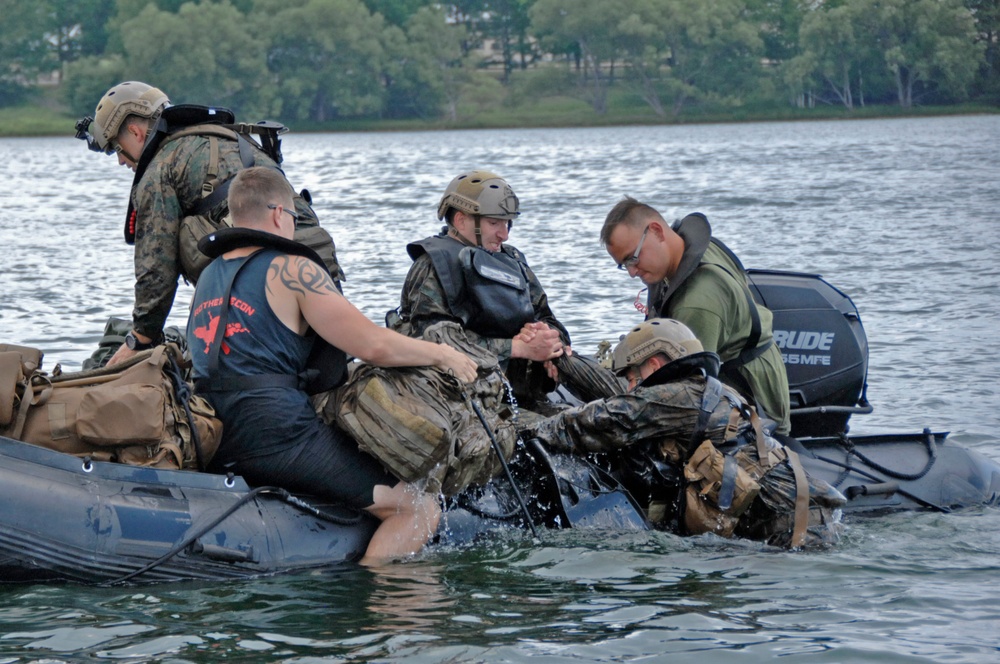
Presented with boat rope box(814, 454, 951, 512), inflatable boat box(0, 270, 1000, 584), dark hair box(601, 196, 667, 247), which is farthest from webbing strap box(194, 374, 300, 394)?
boat rope box(814, 454, 951, 512)

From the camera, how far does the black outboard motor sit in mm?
7672

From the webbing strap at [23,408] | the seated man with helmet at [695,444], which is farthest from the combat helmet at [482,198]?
the webbing strap at [23,408]

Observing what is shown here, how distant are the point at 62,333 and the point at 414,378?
29.0ft

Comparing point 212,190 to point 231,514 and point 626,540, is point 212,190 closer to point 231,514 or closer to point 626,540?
point 231,514

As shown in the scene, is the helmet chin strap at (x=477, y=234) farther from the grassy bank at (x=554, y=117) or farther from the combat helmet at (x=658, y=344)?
the grassy bank at (x=554, y=117)

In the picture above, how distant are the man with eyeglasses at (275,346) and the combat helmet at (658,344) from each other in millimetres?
961

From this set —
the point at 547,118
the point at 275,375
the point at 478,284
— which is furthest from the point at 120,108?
the point at 547,118

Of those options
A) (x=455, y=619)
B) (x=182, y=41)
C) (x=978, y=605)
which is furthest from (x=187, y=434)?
(x=182, y=41)

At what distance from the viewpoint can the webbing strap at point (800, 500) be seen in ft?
21.2

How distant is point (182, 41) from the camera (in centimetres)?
7644

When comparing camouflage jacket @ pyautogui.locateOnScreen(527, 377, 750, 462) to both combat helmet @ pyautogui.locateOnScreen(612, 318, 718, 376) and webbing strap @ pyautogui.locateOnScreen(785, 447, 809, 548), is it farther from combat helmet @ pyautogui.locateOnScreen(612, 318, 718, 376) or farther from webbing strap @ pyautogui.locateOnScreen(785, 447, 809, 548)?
webbing strap @ pyautogui.locateOnScreen(785, 447, 809, 548)

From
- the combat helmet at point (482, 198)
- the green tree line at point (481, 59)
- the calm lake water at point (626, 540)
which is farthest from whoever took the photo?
the green tree line at point (481, 59)

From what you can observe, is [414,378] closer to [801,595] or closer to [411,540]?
[411,540]

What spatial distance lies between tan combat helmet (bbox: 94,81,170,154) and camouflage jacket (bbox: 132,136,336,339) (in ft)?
0.82
